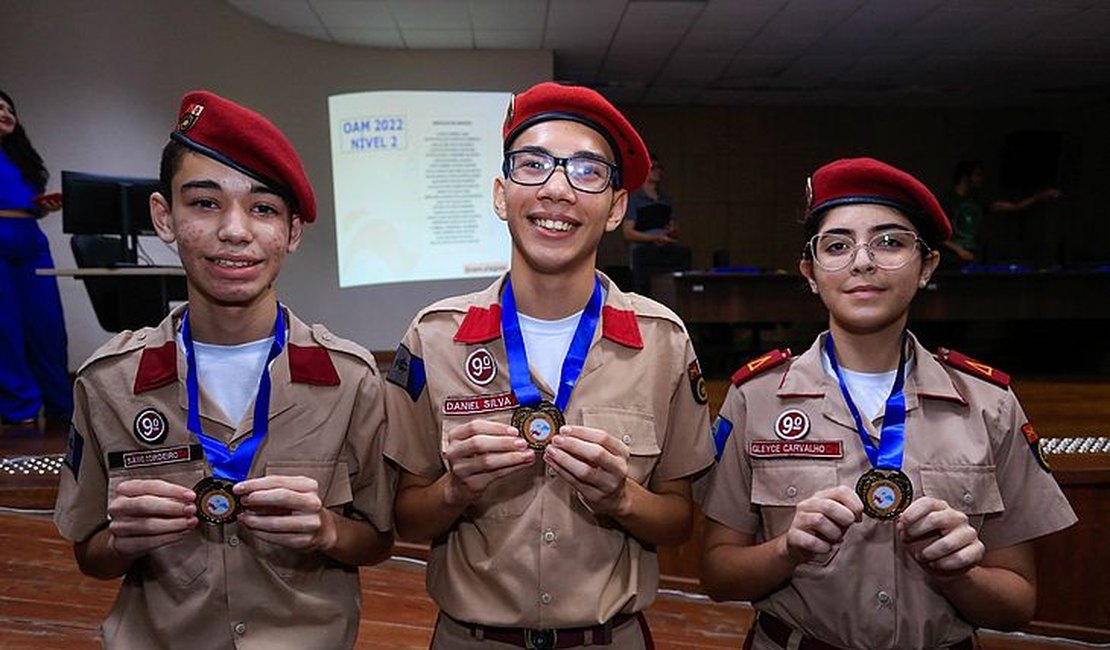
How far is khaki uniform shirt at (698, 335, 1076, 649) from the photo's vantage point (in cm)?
150

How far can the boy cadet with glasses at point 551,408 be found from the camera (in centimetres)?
Result: 146

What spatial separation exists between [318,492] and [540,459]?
15.9 inches

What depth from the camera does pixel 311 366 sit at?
1.49 metres

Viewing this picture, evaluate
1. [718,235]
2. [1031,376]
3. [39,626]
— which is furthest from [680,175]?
[39,626]

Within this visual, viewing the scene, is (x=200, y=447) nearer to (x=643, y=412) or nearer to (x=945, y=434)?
(x=643, y=412)

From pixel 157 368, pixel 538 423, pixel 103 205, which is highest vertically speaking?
pixel 103 205

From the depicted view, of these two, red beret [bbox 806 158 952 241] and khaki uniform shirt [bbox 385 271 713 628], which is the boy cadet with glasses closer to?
khaki uniform shirt [bbox 385 271 713 628]

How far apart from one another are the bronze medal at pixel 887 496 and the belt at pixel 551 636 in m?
0.51

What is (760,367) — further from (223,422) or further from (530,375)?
(223,422)

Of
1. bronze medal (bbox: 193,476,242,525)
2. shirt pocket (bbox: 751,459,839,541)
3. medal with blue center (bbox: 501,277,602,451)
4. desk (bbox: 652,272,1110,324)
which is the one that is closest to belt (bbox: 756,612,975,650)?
shirt pocket (bbox: 751,459,839,541)

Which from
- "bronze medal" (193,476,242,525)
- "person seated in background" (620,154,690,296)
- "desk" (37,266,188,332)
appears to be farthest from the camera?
"person seated in background" (620,154,690,296)

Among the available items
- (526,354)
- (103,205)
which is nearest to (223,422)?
(526,354)

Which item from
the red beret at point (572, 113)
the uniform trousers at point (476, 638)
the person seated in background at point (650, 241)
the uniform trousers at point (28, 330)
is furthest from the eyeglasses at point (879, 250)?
the person seated in background at point (650, 241)

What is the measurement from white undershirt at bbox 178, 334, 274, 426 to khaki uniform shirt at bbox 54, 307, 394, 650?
3cm
